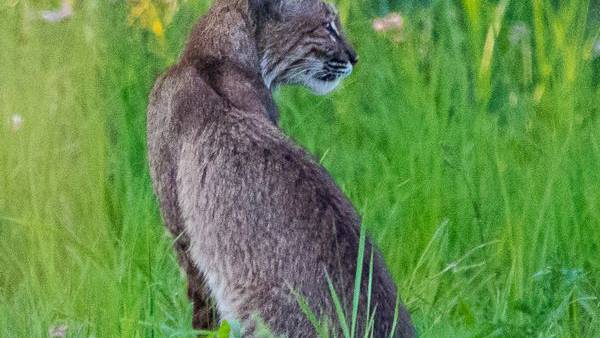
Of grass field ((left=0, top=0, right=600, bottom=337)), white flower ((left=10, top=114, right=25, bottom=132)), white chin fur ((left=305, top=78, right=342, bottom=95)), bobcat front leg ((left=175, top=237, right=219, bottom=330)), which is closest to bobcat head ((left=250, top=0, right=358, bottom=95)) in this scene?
white chin fur ((left=305, top=78, right=342, bottom=95))

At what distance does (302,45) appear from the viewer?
4.50m

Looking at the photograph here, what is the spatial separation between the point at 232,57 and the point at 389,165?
3.23 ft

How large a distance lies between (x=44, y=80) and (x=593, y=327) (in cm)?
235

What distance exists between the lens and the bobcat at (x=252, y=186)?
11.5 ft

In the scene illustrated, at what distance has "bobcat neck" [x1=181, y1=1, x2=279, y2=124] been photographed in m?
4.12

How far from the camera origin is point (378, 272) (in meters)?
3.57

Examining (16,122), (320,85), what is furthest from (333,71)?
(16,122)

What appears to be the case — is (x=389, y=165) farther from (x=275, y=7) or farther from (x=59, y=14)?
(x=59, y=14)

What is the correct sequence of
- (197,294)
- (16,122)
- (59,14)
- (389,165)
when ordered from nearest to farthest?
1. (197,294)
2. (16,122)
3. (389,165)
4. (59,14)

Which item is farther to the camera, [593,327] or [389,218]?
[389,218]

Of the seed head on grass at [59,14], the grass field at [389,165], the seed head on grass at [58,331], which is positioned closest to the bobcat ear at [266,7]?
the grass field at [389,165]

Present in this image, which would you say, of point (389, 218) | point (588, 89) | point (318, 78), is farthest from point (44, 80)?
point (588, 89)

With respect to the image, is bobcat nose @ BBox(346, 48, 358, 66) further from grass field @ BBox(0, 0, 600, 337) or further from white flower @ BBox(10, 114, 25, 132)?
white flower @ BBox(10, 114, 25, 132)

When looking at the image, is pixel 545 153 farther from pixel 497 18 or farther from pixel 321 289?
pixel 321 289
